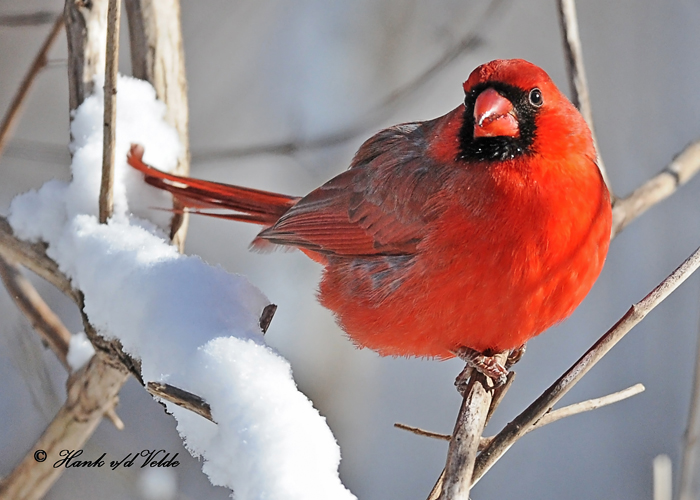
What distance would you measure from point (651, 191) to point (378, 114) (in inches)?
61.8

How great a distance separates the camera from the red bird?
5.18 ft

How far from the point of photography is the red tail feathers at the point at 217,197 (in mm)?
2061

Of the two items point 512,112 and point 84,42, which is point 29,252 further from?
point 512,112

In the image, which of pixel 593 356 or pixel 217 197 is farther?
pixel 217 197

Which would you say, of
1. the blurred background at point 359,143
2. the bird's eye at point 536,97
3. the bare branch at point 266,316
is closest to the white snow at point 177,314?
the bare branch at point 266,316

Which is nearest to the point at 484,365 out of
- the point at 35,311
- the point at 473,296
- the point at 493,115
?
the point at 473,296

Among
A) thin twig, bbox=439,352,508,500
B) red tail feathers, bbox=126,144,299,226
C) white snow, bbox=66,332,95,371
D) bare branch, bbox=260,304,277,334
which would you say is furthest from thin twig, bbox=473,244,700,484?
white snow, bbox=66,332,95,371

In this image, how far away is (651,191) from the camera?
2115mm

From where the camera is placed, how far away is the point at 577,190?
1.61 m

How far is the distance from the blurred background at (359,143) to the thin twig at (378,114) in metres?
0.02

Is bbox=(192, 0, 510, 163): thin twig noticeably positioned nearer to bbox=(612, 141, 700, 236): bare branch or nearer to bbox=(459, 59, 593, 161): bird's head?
bbox=(612, 141, 700, 236): bare branch

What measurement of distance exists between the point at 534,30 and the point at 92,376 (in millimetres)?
2777

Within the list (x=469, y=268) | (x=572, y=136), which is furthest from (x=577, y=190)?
(x=469, y=268)

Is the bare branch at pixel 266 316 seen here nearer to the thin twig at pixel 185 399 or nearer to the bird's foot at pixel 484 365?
the thin twig at pixel 185 399
